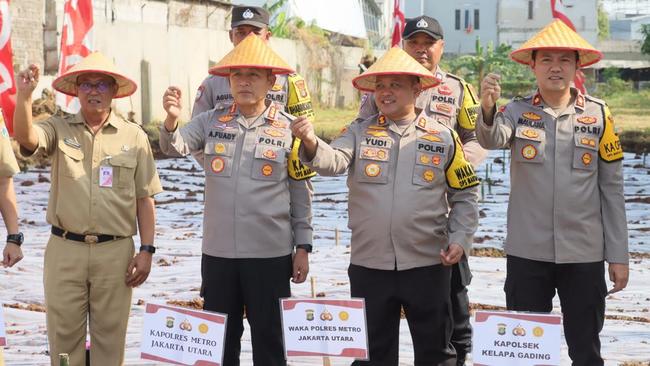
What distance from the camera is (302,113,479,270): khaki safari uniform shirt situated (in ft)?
13.8

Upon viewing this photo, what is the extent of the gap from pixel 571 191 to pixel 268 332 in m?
1.27

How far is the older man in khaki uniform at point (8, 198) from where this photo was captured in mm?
4195

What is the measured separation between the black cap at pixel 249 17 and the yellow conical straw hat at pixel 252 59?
0.89 m

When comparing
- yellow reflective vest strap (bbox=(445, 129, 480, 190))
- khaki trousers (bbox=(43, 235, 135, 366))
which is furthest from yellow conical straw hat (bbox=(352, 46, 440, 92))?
khaki trousers (bbox=(43, 235, 135, 366))

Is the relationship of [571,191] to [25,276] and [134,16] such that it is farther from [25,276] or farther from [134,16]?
[134,16]

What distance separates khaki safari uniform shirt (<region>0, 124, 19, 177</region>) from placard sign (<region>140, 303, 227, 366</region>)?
31.3 inches

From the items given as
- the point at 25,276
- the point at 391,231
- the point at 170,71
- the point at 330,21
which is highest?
the point at 330,21

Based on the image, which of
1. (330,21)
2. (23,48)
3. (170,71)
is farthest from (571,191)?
(330,21)

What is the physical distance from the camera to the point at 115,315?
4.35m

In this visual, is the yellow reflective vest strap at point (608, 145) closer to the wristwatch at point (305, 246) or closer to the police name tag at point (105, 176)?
the wristwatch at point (305, 246)

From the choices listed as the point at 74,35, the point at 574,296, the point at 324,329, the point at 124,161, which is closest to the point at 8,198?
the point at 124,161

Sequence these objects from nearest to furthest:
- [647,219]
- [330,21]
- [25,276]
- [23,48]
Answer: [25,276] → [647,219] → [23,48] → [330,21]

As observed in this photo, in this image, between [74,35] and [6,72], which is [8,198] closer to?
[6,72]

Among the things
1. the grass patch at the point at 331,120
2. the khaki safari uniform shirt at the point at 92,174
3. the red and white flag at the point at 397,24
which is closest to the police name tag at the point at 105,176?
the khaki safari uniform shirt at the point at 92,174
